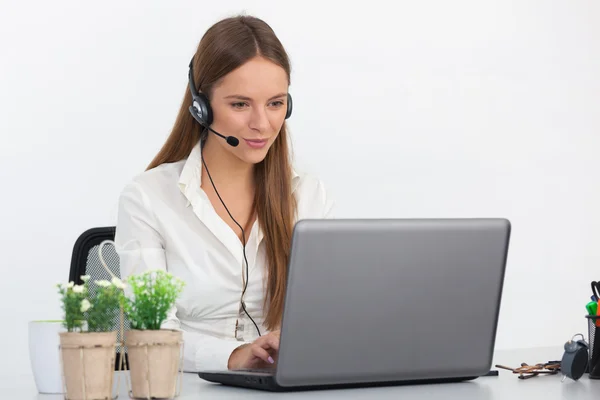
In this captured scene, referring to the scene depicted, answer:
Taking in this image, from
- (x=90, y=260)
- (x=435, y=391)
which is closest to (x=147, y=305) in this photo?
(x=435, y=391)

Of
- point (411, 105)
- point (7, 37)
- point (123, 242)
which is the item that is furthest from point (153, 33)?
point (123, 242)

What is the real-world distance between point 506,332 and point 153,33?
1.82m

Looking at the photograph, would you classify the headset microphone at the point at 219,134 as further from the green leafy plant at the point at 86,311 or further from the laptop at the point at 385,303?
the green leafy plant at the point at 86,311

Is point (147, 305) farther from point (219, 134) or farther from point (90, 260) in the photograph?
point (90, 260)

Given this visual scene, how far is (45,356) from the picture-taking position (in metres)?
1.17

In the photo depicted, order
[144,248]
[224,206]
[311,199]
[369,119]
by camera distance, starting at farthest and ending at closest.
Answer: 1. [369,119]
2. [311,199]
3. [224,206]
4. [144,248]

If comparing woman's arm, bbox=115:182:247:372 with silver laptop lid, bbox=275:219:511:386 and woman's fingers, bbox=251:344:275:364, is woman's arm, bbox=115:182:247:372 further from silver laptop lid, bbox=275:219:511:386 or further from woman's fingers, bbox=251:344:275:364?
silver laptop lid, bbox=275:219:511:386

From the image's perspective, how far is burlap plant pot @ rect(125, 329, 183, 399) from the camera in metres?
1.07

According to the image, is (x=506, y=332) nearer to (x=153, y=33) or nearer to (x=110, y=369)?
(x=153, y=33)

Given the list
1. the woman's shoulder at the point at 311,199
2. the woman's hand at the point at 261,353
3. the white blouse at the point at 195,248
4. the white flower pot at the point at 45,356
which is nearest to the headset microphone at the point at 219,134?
the white blouse at the point at 195,248

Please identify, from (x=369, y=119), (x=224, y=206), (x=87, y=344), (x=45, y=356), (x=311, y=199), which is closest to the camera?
(x=87, y=344)

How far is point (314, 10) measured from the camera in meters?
3.25

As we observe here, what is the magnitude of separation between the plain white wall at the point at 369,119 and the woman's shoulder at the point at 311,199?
1.02 metres

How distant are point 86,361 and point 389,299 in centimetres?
42
